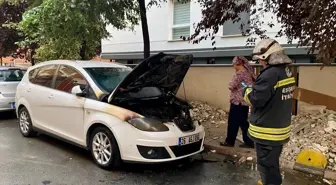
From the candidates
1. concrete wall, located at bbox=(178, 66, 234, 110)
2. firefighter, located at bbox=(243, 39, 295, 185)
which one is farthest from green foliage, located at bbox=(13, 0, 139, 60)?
firefighter, located at bbox=(243, 39, 295, 185)

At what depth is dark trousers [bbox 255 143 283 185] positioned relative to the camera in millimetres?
3201

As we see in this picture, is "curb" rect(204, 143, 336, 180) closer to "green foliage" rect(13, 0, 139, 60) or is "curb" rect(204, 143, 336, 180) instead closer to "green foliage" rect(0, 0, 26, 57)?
"green foliage" rect(13, 0, 139, 60)

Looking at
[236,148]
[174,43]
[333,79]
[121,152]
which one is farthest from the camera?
[174,43]

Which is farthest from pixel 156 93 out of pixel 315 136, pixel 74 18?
pixel 74 18

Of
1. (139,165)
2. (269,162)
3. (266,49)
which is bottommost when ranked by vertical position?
(139,165)

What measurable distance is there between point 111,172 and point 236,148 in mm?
2343

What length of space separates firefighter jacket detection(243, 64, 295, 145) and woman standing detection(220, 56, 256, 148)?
6.98 ft

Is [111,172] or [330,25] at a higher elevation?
[330,25]

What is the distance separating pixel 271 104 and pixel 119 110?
2.21 metres

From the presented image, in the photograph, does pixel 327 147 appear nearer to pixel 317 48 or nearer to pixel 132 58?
pixel 317 48

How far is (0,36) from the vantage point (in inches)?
591

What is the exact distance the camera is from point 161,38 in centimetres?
1350

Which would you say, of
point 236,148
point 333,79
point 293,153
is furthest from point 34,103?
point 333,79

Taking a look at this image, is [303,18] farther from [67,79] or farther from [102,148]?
[67,79]
